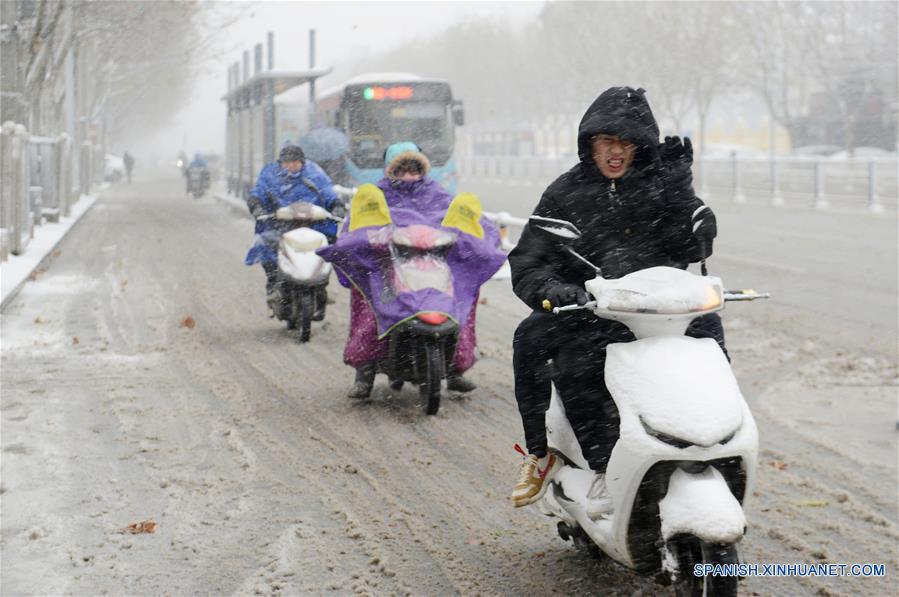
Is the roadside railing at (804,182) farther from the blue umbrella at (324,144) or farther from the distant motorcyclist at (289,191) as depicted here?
the distant motorcyclist at (289,191)

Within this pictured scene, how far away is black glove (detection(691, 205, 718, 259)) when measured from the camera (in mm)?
4477

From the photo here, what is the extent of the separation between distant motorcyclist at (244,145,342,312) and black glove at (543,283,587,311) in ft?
25.1

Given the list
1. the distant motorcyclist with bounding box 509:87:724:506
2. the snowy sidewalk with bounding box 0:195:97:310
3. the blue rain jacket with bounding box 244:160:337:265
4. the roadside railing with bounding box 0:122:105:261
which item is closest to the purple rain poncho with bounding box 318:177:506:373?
the distant motorcyclist with bounding box 509:87:724:506

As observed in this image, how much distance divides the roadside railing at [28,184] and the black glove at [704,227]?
14657 millimetres

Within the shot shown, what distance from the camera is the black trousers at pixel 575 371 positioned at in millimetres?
4602

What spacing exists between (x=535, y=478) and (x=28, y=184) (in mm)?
17488

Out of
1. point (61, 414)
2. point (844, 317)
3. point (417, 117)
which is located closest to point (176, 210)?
point (417, 117)

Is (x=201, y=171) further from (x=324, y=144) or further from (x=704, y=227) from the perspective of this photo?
(x=704, y=227)

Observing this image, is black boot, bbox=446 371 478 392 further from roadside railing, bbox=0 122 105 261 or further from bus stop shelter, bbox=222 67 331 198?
bus stop shelter, bbox=222 67 331 198

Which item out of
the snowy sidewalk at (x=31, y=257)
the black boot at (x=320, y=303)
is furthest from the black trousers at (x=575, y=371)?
the snowy sidewalk at (x=31, y=257)

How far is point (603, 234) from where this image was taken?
4.82 meters

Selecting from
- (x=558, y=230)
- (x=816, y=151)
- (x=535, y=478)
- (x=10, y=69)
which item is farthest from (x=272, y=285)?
(x=816, y=151)

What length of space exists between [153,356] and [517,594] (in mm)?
6208

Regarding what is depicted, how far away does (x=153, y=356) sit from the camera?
10547mm
